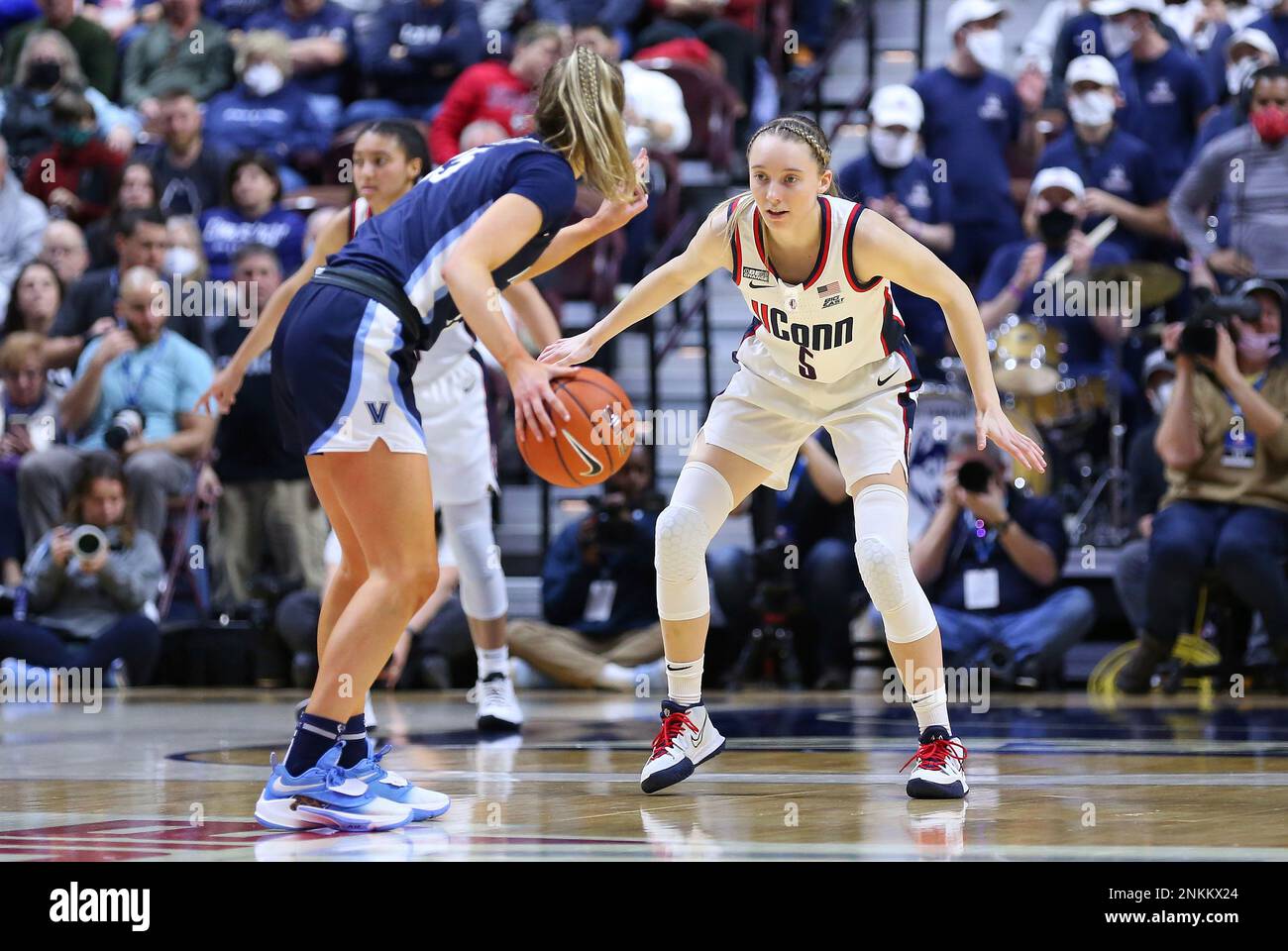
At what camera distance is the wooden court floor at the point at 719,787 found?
320 cm

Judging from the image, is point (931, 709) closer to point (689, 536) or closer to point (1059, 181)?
point (689, 536)

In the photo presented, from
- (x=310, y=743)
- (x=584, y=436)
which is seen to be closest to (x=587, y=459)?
(x=584, y=436)

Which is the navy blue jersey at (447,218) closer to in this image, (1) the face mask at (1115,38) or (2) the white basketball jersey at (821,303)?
(2) the white basketball jersey at (821,303)

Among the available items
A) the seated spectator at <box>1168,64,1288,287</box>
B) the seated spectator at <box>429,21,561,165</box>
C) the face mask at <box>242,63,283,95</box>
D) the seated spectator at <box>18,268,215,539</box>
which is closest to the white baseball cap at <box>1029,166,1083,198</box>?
the seated spectator at <box>1168,64,1288,287</box>

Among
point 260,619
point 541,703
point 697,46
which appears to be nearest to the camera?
point 541,703

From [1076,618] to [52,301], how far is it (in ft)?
19.5

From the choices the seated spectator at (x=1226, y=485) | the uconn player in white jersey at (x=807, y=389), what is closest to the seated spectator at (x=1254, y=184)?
the seated spectator at (x=1226, y=485)

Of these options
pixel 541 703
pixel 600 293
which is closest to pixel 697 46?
pixel 600 293

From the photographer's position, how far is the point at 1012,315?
8.99m

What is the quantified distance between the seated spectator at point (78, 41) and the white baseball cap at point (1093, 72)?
6.73 meters

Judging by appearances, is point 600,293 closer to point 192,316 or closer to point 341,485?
point 192,316

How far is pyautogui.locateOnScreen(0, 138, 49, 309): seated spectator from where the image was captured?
10.6 m

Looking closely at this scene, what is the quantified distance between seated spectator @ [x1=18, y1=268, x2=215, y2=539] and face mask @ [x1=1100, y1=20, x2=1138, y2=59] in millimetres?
5584

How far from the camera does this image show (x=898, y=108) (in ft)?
32.6
